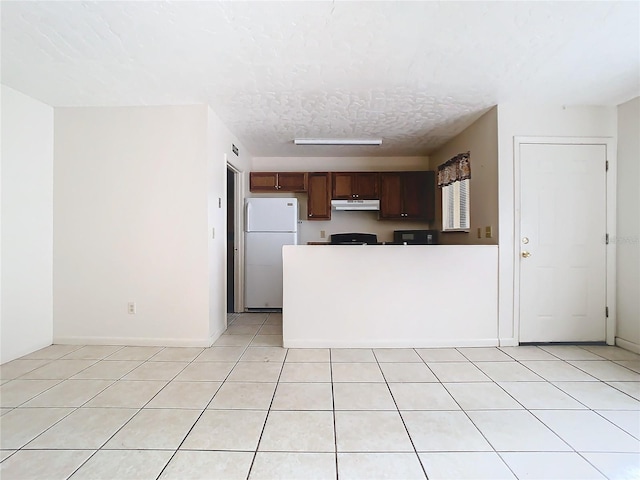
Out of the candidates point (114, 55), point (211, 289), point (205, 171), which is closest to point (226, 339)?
point (211, 289)

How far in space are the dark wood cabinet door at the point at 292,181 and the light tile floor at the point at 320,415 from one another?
270cm

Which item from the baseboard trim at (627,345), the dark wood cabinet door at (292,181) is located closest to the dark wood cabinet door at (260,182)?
the dark wood cabinet door at (292,181)

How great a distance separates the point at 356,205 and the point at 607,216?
2.87 metres

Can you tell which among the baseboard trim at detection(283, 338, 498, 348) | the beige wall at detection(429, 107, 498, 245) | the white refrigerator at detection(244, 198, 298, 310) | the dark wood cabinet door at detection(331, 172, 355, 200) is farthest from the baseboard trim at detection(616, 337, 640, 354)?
the white refrigerator at detection(244, 198, 298, 310)

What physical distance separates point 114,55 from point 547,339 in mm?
4486

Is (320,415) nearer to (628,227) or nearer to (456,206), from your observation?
(456,206)

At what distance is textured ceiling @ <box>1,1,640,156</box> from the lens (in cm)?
171

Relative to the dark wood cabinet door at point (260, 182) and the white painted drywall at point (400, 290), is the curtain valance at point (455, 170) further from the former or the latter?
the dark wood cabinet door at point (260, 182)

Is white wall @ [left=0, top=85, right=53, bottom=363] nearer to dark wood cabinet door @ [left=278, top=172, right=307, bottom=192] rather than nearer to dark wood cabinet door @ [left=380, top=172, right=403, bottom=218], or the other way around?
Answer: dark wood cabinet door @ [left=278, top=172, right=307, bottom=192]

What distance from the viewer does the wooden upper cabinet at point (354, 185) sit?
4703 millimetres

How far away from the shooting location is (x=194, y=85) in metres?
2.54

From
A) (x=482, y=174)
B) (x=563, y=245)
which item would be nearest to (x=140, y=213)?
(x=482, y=174)

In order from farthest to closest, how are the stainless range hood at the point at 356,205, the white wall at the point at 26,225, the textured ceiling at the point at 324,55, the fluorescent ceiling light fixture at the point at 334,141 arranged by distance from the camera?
the stainless range hood at the point at 356,205 → the fluorescent ceiling light fixture at the point at 334,141 → the white wall at the point at 26,225 → the textured ceiling at the point at 324,55

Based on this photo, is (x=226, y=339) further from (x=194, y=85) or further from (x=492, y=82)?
(x=492, y=82)
